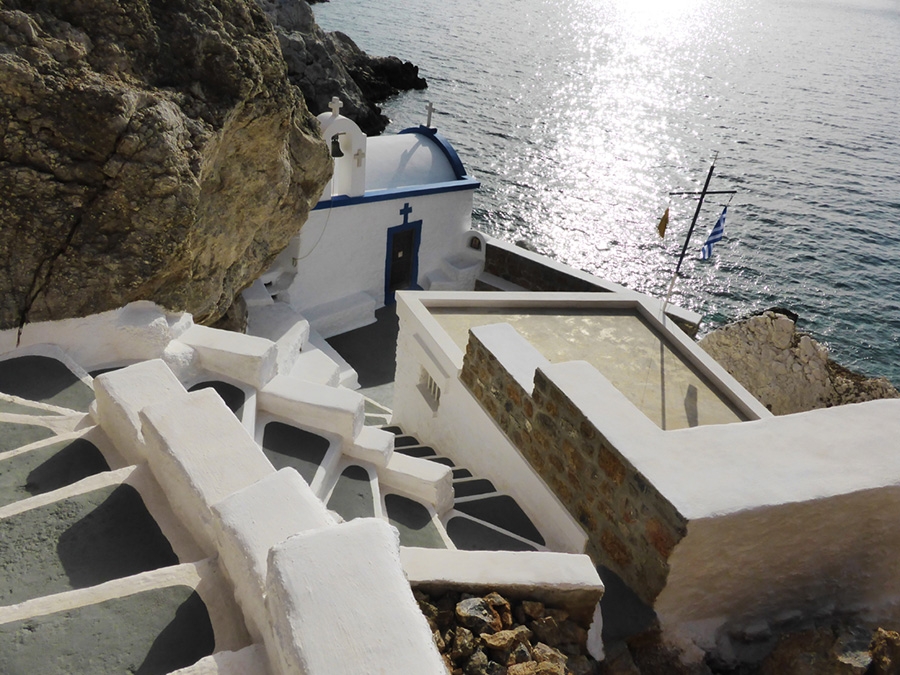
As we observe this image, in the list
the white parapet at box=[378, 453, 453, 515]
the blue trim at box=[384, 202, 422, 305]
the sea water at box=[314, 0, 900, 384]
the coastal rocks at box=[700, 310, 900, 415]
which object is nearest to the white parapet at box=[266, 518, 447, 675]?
the white parapet at box=[378, 453, 453, 515]

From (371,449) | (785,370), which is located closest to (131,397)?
(371,449)

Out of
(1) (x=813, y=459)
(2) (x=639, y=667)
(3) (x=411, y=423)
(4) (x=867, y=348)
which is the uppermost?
(1) (x=813, y=459)

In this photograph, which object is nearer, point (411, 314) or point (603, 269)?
point (411, 314)

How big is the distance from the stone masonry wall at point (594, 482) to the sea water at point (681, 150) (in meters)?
17.1

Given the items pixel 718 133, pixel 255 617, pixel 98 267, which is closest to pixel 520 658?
pixel 255 617

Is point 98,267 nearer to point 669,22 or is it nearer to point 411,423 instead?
point 411,423

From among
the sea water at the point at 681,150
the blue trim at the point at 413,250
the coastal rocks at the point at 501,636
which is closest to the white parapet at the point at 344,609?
the coastal rocks at the point at 501,636

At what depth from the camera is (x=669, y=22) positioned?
82.4 m

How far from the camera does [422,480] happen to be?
5832 mm

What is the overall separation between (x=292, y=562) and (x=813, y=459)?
3.15 metres

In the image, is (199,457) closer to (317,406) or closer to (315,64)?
(317,406)

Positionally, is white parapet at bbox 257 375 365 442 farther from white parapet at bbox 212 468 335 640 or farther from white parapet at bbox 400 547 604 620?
white parapet at bbox 212 468 335 640

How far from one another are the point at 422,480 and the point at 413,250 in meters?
9.35

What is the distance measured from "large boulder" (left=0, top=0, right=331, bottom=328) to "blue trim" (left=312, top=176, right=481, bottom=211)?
4.78 m
